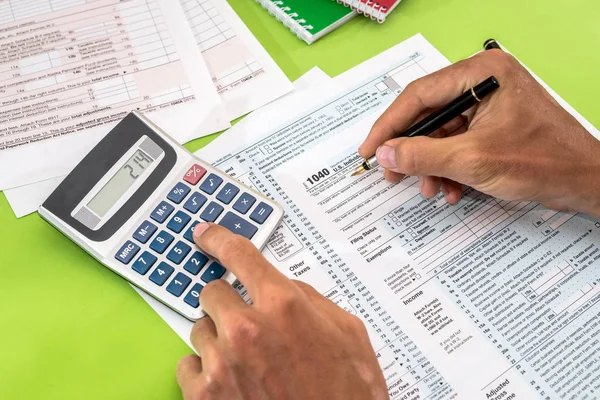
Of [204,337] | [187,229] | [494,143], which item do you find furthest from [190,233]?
[494,143]

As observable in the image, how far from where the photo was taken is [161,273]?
21.2 inches

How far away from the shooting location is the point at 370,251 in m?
0.59

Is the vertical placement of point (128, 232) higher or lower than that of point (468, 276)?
higher

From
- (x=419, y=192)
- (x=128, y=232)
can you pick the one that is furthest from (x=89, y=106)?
(x=419, y=192)

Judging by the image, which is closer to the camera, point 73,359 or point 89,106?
point 73,359

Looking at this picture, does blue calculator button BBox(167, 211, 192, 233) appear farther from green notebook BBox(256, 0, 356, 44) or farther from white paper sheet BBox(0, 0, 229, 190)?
green notebook BBox(256, 0, 356, 44)

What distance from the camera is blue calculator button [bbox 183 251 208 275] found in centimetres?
54

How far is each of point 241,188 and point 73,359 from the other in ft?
0.75

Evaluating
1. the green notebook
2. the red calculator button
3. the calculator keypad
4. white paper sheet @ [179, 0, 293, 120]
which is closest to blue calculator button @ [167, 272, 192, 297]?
the calculator keypad

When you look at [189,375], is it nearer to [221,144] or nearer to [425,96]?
[221,144]

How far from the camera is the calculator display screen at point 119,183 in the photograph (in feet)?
1.83

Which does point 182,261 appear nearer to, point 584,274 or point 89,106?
point 89,106

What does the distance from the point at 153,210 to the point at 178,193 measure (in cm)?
3

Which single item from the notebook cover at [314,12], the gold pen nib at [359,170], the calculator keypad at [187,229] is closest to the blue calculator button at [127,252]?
the calculator keypad at [187,229]
